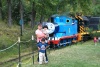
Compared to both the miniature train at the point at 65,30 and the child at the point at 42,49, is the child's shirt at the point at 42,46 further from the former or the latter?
the miniature train at the point at 65,30

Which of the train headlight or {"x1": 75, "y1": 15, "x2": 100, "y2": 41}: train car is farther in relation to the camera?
{"x1": 75, "y1": 15, "x2": 100, "y2": 41}: train car

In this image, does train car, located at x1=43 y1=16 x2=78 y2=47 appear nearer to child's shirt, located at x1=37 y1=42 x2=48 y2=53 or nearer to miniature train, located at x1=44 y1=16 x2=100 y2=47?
miniature train, located at x1=44 y1=16 x2=100 y2=47

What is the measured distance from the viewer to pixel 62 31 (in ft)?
80.6

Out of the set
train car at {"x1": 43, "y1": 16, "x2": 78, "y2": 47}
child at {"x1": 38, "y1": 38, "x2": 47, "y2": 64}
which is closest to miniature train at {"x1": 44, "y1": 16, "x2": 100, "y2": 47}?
train car at {"x1": 43, "y1": 16, "x2": 78, "y2": 47}

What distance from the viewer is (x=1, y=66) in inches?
638

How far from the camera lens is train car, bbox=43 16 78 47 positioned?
918 inches

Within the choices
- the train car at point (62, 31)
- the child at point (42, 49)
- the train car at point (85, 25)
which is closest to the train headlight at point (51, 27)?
the train car at point (62, 31)

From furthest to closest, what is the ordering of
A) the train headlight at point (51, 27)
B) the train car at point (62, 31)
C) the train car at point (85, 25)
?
the train car at point (85, 25), the train car at point (62, 31), the train headlight at point (51, 27)

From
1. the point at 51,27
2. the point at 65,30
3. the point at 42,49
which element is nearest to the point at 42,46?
the point at 42,49

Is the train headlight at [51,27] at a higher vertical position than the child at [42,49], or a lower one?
higher

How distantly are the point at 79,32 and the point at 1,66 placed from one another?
15332 mm

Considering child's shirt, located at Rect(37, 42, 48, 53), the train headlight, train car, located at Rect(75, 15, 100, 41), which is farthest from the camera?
train car, located at Rect(75, 15, 100, 41)

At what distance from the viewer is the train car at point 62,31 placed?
23328 millimetres

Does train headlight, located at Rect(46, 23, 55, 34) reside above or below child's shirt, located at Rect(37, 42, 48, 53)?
above
